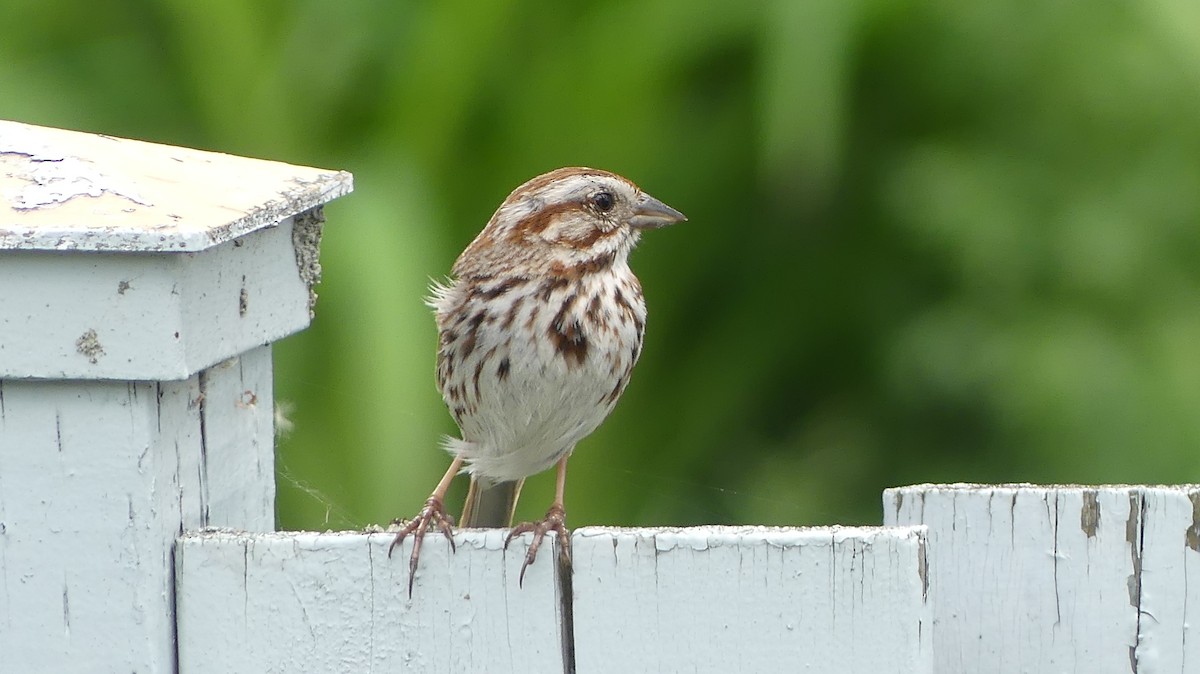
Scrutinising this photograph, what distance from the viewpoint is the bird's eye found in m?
2.74

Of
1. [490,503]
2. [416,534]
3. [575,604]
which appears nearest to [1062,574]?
[575,604]

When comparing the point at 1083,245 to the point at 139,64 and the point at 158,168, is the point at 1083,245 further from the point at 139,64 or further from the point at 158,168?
the point at 158,168

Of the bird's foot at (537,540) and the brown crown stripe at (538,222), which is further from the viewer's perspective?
the brown crown stripe at (538,222)

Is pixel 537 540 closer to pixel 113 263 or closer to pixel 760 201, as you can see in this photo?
pixel 113 263

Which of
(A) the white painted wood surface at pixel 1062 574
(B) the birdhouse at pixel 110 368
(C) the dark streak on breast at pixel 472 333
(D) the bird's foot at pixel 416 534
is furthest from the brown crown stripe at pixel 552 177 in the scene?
(A) the white painted wood surface at pixel 1062 574

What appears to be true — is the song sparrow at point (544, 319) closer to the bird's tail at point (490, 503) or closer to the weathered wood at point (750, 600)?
the bird's tail at point (490, 503)

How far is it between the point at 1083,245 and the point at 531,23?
129cm

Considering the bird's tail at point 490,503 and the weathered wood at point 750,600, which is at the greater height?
the bird's tail at point 490,503

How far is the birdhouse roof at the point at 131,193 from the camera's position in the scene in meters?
1.52

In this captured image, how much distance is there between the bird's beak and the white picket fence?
1.08 m

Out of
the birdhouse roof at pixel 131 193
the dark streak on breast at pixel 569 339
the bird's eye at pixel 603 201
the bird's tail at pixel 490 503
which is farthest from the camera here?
the bird's tail at pixel 490 503

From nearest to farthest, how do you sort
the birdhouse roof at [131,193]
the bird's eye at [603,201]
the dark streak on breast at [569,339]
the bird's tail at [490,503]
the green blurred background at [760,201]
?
1. the birdhouse roof at [131,193]
2. the dark streak on breast at [569,339]
3. the bird's eye at [603,201]
4. the bird's tail at [490,503]
5. the green blurred background at [760,201]

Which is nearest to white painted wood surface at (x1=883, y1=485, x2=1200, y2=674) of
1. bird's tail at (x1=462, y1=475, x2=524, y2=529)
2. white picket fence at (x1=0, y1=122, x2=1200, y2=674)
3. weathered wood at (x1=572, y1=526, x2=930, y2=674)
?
white picket fence at (x1=0, y1=122, x2=1200, y2=674)

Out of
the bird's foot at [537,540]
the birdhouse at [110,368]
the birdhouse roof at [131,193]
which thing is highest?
the birdhouse roof at [131,193]
